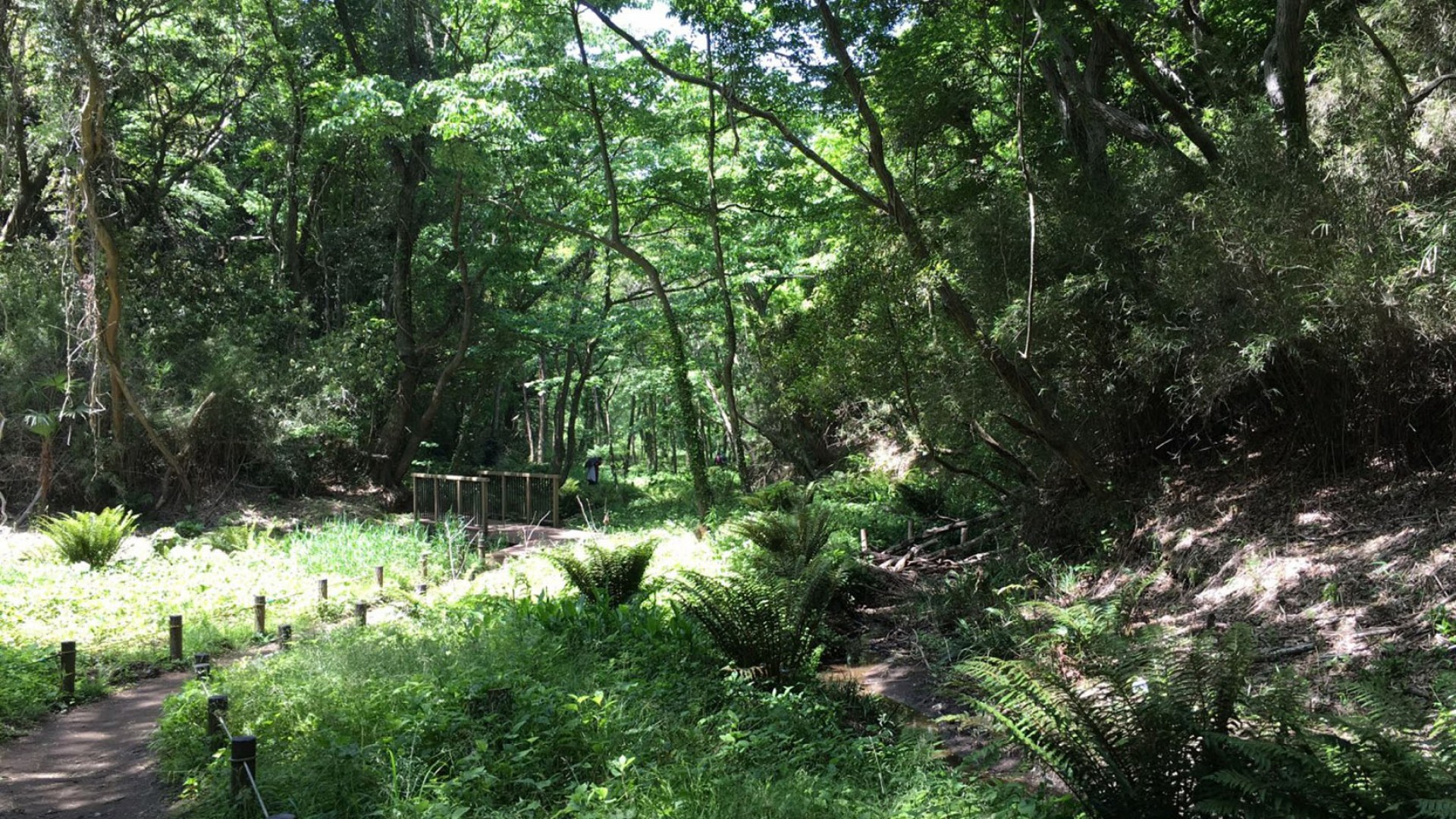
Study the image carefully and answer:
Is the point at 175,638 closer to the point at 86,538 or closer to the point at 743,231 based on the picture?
the point at 86,538

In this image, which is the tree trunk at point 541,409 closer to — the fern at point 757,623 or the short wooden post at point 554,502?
the short wooden post at point 554,502

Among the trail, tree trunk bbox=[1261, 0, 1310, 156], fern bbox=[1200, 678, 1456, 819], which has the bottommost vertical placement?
the trail

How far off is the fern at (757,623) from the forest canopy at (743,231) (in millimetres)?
3444

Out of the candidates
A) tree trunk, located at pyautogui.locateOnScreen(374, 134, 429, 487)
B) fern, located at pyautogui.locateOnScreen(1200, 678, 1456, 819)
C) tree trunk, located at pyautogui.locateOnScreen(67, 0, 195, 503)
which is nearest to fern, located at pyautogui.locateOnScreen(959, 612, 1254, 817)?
fern, located at pyautogui.locateOnScreen(1200, 678, 1456, 819)

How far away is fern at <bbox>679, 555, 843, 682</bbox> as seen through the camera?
6.27 metres

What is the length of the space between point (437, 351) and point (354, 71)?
6.13 meters

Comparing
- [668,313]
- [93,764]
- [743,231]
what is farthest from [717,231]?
[93,764]

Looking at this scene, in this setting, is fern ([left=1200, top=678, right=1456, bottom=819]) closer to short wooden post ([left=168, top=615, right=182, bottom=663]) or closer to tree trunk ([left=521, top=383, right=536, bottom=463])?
short wooden post ([left=168, top=615, right=182, bottom=663])

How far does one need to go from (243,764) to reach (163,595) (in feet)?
21.3

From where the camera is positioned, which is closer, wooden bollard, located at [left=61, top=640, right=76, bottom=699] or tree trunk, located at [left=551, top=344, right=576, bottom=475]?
wooden bollard, located at [left=61, top=640, right=76, bottom=699]

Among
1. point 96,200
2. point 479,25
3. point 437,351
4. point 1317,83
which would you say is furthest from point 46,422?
point 1317,83

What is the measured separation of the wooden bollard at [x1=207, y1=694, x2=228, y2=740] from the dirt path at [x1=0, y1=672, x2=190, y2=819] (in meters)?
0.32

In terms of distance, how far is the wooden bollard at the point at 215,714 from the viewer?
443 cm

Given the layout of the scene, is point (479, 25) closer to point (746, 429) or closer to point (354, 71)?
point (354, 71)
